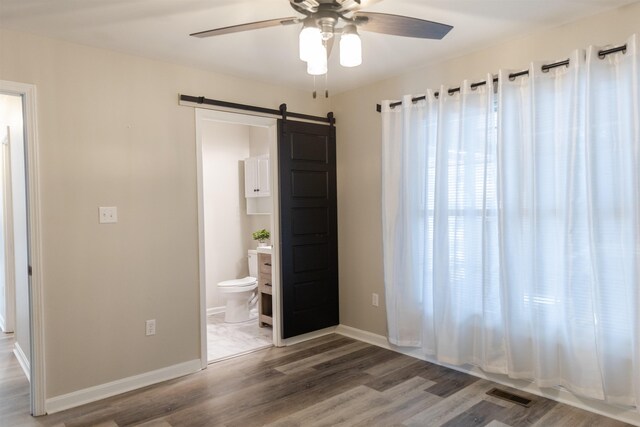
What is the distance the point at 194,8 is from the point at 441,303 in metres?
2.60

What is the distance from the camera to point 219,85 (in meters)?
3.42

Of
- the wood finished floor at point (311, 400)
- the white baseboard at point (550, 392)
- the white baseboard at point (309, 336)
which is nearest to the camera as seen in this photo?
the white baseboard at point (550, 392)

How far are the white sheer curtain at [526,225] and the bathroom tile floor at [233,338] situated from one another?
1342mm

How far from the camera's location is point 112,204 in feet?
9.42

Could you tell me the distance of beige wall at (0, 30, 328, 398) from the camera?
8.67 ft

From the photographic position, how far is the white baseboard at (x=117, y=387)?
2.65 m

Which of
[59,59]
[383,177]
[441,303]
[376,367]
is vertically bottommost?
[376,367]

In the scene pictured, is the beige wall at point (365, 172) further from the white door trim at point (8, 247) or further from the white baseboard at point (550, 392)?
the white door trim at point (8, 247)

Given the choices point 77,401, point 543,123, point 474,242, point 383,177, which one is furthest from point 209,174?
point 543,123

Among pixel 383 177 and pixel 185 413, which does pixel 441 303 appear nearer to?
pixel 383 177

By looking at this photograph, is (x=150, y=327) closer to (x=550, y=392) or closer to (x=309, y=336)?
(x=309, y=336)

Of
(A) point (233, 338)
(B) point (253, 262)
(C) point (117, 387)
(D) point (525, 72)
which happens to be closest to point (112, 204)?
(C) point (117, 387)

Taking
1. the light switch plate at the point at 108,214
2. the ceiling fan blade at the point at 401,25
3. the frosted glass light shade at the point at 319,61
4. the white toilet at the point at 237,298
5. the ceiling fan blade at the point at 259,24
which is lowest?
the white toilet at the point at 237,298

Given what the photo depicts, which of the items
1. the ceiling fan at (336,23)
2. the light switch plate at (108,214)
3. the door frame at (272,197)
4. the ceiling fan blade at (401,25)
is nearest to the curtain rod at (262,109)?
the door frame at (272,197)
